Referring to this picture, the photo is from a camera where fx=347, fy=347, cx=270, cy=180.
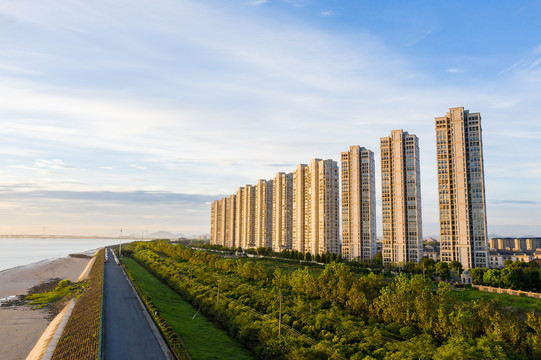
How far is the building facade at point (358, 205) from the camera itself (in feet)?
369

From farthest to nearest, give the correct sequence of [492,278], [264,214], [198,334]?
[264,214], [492,278], [198,334]

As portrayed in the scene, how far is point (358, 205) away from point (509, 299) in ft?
195

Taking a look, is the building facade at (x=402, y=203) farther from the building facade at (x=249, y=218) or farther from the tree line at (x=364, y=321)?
the building facade at (x=249, y=218)

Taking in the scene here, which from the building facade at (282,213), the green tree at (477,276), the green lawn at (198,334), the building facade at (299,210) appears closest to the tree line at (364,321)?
the green lawn at (198,334)

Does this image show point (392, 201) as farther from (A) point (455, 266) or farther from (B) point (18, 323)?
(B) point (18, 323)

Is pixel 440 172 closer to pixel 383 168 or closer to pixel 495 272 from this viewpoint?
pixel 383 168

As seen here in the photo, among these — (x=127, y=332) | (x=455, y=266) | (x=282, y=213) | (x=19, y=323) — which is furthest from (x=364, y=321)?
(x=282, y=213)

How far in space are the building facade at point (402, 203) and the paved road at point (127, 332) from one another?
7247cm

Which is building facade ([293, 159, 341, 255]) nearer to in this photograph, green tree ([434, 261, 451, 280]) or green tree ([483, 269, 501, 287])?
green tree ([434, 261, 451, 280])

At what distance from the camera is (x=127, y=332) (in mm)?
38125

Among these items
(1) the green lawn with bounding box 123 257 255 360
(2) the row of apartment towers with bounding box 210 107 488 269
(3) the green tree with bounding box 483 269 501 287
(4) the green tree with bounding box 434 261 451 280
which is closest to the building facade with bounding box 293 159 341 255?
(2) the row of apartment towers with bounding box 210 107 488 269

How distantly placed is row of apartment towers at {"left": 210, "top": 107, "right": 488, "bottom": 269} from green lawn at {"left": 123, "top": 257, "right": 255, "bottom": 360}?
2686 inches

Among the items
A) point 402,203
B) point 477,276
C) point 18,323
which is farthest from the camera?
point 402,203

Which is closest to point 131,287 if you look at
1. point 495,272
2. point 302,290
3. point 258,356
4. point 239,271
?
point 239,271
